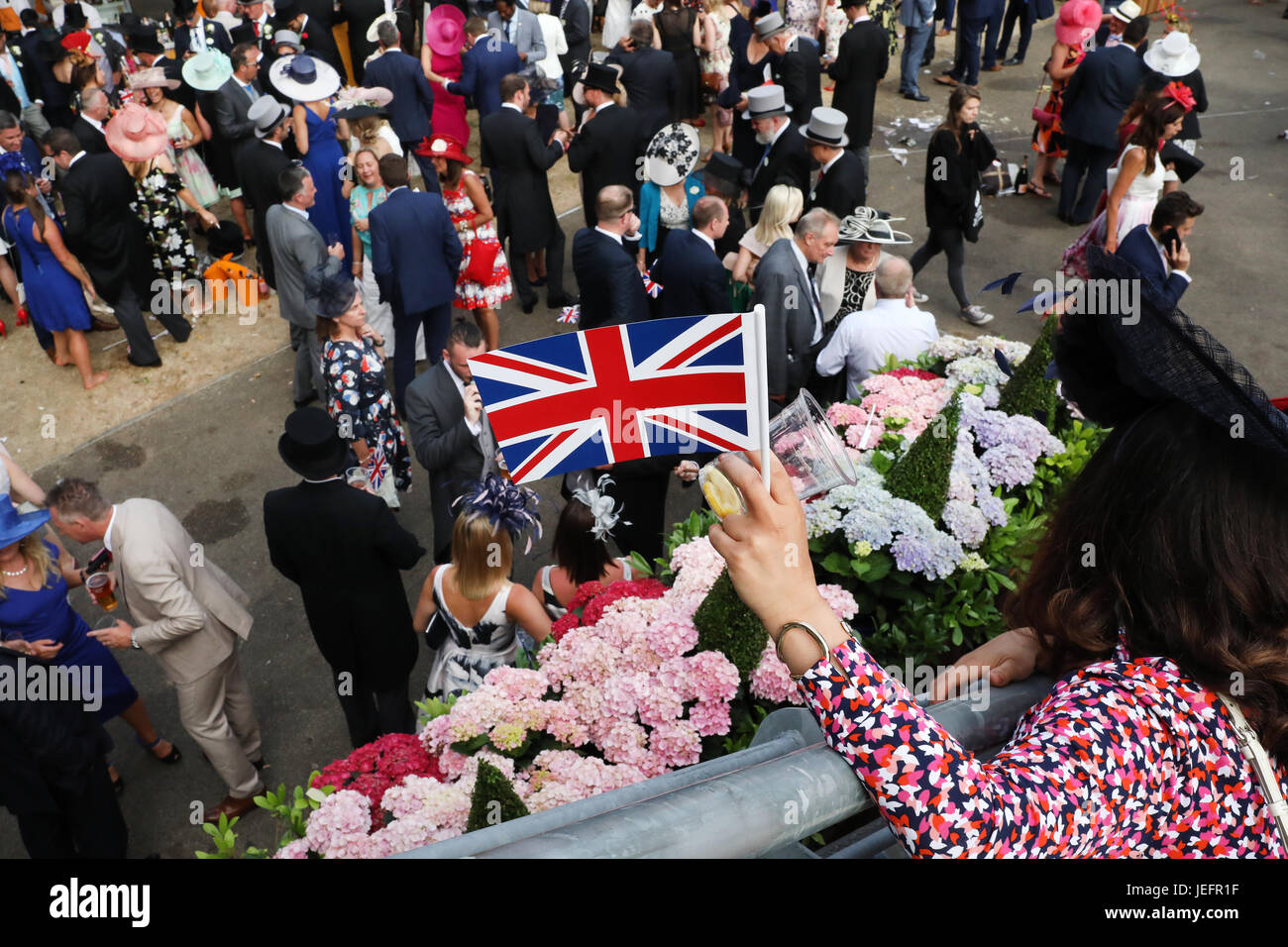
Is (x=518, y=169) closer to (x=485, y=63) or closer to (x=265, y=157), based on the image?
(x=265, y=157)

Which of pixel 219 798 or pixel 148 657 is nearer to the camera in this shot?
pixel 219 798

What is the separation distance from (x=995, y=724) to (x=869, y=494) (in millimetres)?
1841

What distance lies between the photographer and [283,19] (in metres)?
12.2

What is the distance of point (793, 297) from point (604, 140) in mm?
3536

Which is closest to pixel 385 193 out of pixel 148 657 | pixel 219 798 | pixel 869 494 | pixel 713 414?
pixel 148 657

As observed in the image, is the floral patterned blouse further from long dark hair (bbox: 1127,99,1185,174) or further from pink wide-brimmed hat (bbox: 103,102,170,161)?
pink wide-brimmed hat (bbox: 103,102,170,161)

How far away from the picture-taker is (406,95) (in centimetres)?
1031

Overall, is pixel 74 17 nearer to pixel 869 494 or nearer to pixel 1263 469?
pixel 869 494

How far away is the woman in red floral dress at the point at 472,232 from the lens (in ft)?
25.3

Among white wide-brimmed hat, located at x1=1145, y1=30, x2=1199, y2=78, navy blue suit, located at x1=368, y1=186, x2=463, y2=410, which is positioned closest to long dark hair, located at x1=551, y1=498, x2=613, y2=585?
navy blue suit, located at x1=368, y1=186, x2=463, y2=410

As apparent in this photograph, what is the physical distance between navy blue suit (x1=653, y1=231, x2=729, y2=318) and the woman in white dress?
9.88 ft

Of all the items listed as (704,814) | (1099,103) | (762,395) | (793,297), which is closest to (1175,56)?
(1099,103)

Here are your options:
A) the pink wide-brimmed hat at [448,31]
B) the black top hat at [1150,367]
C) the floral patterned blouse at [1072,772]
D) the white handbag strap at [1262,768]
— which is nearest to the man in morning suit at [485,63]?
the pink wide-brimmed hat at [448,31]
